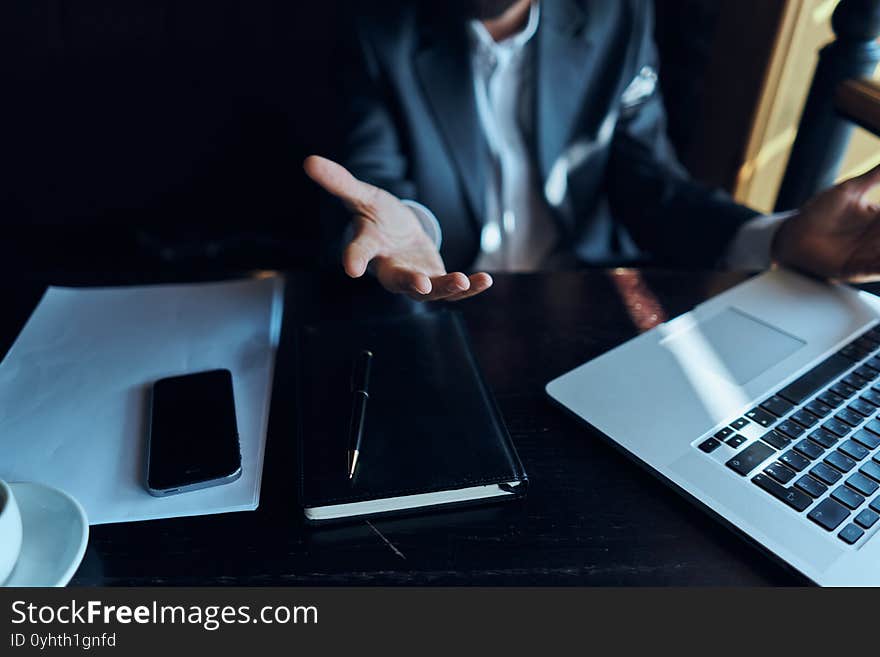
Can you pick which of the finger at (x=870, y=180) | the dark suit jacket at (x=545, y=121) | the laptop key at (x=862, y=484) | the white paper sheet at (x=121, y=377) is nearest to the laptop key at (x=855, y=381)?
the laptop key at (x=862, y=484)

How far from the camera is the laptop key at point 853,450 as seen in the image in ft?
1.45

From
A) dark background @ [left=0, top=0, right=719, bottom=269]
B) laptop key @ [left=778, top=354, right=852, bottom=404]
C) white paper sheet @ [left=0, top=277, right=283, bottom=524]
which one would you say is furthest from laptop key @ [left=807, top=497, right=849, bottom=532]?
dark background @ [left=0, top=0, right=719, bottom=269]

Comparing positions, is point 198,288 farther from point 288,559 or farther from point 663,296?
point 663,296

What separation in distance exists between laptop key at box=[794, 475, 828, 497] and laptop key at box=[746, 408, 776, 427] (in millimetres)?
55

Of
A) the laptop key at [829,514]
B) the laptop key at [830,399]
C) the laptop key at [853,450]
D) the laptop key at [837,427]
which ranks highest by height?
the laptop key at [830,399]

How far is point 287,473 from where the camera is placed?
0.47m

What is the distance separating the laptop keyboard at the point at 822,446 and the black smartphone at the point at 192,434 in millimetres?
344

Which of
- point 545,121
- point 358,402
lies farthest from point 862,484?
point 545,121

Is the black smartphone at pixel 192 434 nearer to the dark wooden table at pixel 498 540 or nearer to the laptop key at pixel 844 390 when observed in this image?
the dark wooden table at pixel 498 540

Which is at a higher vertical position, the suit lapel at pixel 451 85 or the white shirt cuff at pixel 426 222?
the suit lapel at pixel 451 85

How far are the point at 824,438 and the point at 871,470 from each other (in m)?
0.03

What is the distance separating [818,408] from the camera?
19.1 inches

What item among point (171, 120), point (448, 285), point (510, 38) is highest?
point (510, 38)

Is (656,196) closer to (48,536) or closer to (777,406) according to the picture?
(777,406)
